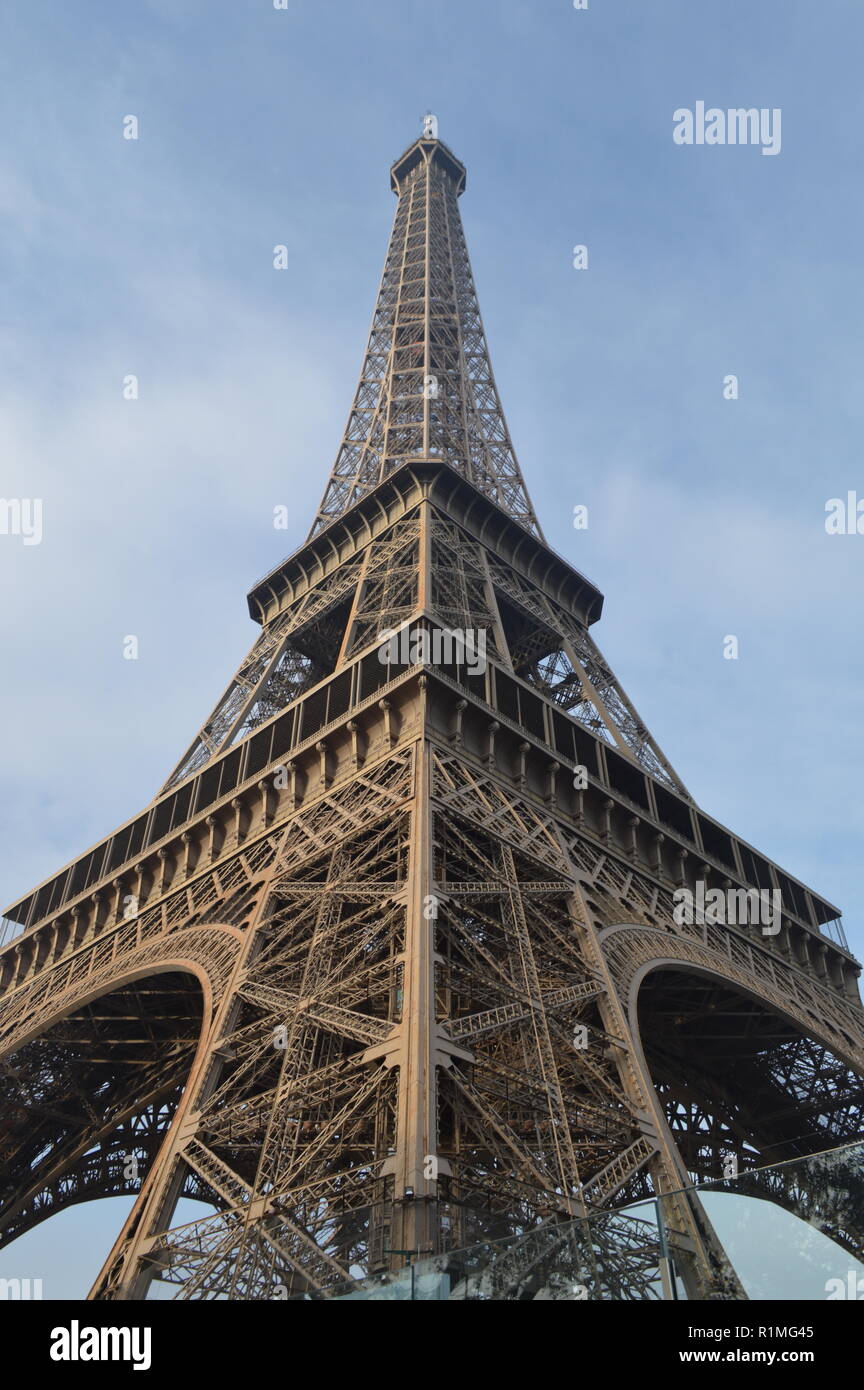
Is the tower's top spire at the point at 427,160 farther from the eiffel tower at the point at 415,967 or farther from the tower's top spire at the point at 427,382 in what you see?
the eiffel tower at the point at 415,967

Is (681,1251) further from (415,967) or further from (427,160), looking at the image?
(427,160)

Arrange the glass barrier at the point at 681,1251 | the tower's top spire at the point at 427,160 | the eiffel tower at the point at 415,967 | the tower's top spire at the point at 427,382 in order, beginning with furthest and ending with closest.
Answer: the tower's top spire at the point at 427,160 < the tower's top spire at the point at 427,382 < the eiffel tower at the point at 415,967 < the glass barrier at the point at 681,1251

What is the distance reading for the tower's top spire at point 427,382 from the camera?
47250mm

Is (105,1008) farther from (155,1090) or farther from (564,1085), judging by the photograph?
(564,1085)

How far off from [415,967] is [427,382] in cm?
3560

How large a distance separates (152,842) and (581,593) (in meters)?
19.2

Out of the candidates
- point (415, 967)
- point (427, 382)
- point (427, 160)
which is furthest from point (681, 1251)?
point (427, 160)

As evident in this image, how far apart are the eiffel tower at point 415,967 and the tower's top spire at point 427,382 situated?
50 centimetres

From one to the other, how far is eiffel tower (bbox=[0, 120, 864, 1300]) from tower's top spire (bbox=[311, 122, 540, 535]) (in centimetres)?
50

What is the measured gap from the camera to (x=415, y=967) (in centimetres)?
1773

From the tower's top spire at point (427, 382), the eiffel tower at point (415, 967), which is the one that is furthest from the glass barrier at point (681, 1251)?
the tower's top spire at point (427, 382)

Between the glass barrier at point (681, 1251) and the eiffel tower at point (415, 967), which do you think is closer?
the glass barrier at point (681, 1251)
